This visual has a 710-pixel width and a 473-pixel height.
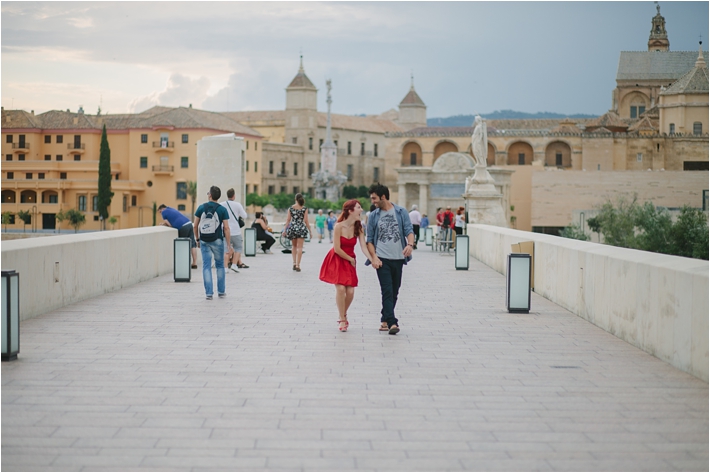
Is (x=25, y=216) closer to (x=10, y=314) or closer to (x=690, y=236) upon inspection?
(x=690, y=236)

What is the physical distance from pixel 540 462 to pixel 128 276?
10.7 metres

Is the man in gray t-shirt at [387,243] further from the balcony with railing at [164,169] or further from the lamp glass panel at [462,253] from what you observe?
the balcony with railing at [164,169]

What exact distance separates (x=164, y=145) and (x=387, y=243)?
264ft

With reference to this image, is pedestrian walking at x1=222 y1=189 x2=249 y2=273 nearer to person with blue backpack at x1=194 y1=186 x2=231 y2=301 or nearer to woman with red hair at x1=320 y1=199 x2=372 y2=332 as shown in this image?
person with blue backpack at x1=194 y1=186 x2=231 y2=301

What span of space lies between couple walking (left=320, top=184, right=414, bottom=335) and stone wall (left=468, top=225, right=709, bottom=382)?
7.53 ft

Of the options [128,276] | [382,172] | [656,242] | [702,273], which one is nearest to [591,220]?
[656,242]

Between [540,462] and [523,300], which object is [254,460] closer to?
[540,462]

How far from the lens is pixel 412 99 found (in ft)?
414

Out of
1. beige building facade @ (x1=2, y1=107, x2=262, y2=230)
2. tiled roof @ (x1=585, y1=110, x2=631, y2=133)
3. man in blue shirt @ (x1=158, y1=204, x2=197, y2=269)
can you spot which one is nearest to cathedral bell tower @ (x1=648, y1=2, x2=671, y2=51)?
tiled roof @ (x1=585, y1=110, x2=631, y2=133)

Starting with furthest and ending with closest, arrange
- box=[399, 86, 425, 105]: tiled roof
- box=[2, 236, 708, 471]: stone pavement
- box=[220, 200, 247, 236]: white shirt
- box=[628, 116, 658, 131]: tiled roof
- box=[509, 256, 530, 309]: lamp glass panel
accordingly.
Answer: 1. box=[399, 86, 425, 105]: tiled roof
2. box=[628, 116, 658, 131]: tiled roof
3. box=[220, 200, 247, 236]: white shirt
4. box=[509, 256, 530, 309]: lamp glass panel
5. box=[2, 236, 708, 471]: stone pavement

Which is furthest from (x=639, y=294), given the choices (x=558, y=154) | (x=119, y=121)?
(x=119, y=121)

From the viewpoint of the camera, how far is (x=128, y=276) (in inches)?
560

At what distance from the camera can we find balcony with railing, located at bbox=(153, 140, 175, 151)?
86800 mm

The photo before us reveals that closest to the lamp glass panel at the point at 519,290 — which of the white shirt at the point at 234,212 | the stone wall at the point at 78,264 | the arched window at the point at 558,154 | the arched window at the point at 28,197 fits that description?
the stone wall at the point at 78,264
